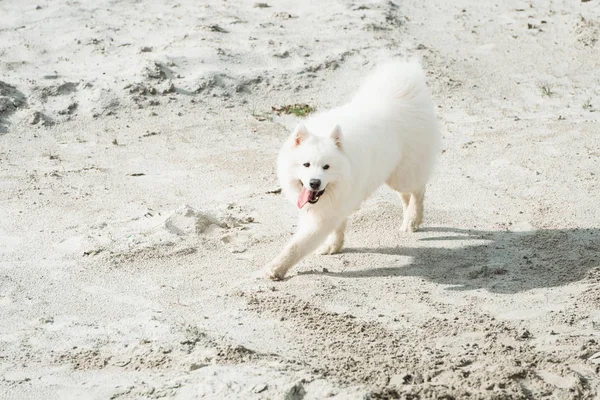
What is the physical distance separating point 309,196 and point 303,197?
72mm

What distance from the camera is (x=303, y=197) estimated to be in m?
6.02

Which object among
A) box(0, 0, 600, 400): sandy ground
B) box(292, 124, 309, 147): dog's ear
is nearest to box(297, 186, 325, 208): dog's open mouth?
box(292, 124, 309, 147): dog's ear

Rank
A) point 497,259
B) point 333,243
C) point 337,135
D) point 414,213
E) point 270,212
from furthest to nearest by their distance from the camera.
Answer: point 270,212, point 414,213, point 333,243, point 497,259, point 337,135

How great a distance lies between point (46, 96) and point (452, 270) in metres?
4.91

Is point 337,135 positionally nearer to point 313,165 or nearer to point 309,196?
point 313,165

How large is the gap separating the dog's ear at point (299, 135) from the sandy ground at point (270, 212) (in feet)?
3.06

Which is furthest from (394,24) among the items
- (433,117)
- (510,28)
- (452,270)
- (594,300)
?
(594,300)

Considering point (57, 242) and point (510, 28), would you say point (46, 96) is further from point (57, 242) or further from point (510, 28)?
point (510, 28)

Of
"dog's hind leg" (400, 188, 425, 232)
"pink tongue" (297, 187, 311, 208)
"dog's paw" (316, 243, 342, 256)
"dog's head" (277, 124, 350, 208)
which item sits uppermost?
"dog's head" (277, 124, 350, 208)

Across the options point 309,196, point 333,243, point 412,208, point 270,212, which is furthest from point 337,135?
point 270,212

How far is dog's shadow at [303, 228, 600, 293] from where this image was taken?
5941 mm

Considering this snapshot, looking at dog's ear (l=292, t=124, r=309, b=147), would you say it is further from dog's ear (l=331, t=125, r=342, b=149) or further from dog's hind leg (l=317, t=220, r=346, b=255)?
dog's hind leg (l=317, t=220, r=346, b=255)

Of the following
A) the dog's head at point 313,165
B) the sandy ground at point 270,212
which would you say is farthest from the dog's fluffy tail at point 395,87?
the sandy ground at point 270,212

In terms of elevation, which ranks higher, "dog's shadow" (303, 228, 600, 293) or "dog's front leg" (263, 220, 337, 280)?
"dog's front leg" (263, 220, 337, 280)
